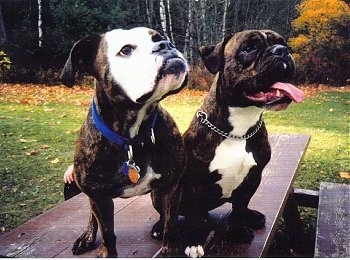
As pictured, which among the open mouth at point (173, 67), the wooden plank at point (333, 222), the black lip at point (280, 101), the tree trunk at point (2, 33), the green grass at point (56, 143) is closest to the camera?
the open mouth at point (173, 67)

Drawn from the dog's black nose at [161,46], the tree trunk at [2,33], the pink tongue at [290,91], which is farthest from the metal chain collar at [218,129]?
the tree trunk at [2,33]

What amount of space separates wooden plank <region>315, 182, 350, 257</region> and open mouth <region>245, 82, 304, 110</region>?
350 mm

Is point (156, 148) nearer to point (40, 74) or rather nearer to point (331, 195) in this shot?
point (40, 74)

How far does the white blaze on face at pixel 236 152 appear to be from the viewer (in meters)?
0.97

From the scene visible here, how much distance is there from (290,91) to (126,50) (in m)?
0.28

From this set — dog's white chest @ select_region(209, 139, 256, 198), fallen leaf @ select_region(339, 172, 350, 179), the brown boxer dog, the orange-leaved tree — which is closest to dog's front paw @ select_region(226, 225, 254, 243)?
the brown boxer dog

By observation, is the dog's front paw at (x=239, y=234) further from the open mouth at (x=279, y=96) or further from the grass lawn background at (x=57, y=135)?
the grass lawn background at (x=57, y=135)

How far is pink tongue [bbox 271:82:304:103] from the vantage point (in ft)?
2.85

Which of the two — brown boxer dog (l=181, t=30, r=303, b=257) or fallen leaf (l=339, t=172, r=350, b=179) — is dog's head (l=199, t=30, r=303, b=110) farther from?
fallen leaf (l=339, t=172, r=350, b=179)

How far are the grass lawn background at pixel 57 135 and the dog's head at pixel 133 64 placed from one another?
0.38m

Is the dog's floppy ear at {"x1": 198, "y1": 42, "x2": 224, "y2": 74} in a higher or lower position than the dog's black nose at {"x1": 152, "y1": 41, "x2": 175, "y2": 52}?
lower

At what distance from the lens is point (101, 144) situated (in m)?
0.85

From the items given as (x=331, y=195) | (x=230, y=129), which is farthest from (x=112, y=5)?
(x=331, y=195)

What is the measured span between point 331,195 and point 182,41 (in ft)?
1.94
